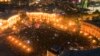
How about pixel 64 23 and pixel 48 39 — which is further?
pixel 64 23

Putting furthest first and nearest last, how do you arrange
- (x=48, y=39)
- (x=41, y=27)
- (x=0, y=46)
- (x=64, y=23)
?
(x=64, y=23) → (x=41, y=27) → (x=48, y=39) → (x=0, y=46)

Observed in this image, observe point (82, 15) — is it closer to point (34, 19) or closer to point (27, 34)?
point (34, 19)

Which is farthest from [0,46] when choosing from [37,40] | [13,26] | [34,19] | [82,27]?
[34,19]

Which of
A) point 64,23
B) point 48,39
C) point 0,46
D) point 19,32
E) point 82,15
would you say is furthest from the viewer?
point 82,15

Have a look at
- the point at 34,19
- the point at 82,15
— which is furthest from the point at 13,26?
the point at 82,15

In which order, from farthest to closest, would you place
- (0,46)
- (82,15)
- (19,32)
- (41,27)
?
(82,15), (41,27), (19,32), (0,46)

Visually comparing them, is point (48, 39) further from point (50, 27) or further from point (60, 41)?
point (50, 27)

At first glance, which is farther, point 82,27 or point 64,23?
point 64,23

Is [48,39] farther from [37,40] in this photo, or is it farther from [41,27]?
[41,27]

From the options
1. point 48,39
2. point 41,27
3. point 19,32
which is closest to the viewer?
point 48,39
